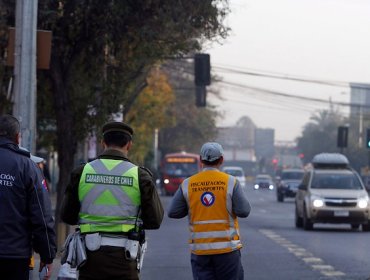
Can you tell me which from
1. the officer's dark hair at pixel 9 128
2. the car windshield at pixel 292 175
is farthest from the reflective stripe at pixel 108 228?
the car windshield at pixel 292 175

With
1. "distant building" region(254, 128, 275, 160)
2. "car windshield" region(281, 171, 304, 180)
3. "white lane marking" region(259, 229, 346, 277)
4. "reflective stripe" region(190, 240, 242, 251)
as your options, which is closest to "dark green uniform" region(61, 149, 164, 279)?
"reflective stripe" region(190, 240, 242, 251)

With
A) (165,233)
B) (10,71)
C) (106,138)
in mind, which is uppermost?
(10,71)

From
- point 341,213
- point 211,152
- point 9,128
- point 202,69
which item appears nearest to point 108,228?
point 9,128

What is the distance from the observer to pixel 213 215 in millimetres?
10180

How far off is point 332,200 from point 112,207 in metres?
21.8

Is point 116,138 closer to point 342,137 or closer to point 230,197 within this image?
→ point 230,197

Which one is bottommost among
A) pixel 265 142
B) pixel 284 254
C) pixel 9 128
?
pixel 284 254

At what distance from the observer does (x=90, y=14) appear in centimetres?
2219

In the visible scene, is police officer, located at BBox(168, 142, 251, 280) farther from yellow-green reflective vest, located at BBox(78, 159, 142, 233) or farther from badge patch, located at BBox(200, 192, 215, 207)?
yellow-green reflective vest, located at BBox(78, 159, 142, 233)

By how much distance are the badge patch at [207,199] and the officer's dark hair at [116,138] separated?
5.79 feet

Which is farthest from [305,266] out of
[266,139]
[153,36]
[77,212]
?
[266,139]

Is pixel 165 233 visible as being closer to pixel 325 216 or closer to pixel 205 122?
pixel 325 216

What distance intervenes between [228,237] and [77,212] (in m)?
1.91

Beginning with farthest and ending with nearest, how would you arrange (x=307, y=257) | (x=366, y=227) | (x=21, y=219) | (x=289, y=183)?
(x=289, y=183) < (x=366, y=227) < (x=307, y=257) < (x=21, y=219)
